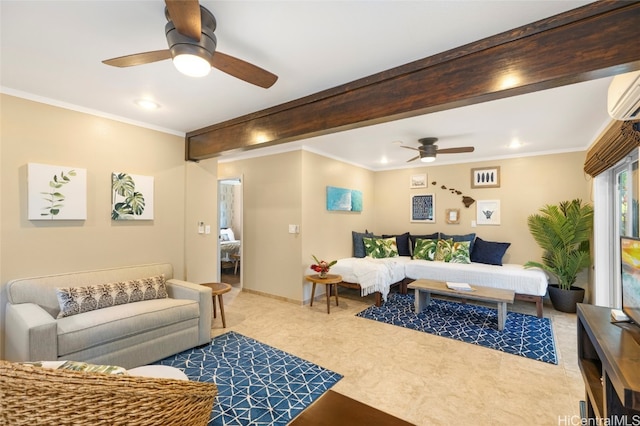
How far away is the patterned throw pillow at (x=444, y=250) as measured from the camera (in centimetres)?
496

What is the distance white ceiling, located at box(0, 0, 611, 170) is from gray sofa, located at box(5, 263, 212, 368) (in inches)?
66.7

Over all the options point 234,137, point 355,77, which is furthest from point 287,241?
point 355,77

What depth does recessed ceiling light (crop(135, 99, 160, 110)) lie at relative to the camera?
2746mm

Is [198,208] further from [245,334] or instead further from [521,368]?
[521,368]

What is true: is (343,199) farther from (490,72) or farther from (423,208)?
(490,72)

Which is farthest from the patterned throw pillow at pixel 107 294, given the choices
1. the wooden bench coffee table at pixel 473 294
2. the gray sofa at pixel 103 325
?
the wooden bench coffee table at pixel 473 294

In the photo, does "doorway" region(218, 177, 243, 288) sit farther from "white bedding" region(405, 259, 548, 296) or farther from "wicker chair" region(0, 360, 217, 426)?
"wicker chair" region(0, 360, 217, 426)

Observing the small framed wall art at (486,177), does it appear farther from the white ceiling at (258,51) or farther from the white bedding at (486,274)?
the white ceiling at (258,51)

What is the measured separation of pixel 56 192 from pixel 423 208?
5.46 meters

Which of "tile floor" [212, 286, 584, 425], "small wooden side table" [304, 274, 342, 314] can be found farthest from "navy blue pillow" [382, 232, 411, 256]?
"tile floor" [212, 286, 584, 425]

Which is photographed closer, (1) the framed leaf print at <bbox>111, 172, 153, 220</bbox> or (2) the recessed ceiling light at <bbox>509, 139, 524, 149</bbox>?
(1) the framed leaf print at <bbox>111, 172, 153, 220</bbox>

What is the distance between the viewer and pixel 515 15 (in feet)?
5.19

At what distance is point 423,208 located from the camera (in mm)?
5836

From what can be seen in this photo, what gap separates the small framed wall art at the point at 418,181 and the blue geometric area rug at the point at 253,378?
14.1 feet
